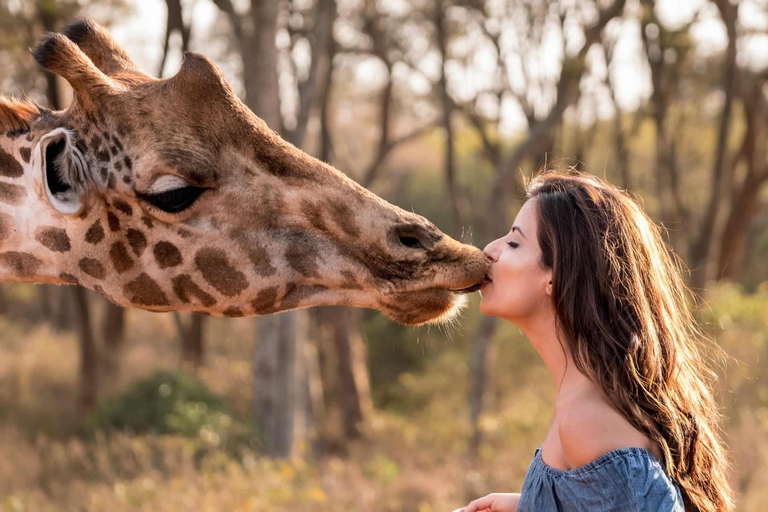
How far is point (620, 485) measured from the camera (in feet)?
5.73

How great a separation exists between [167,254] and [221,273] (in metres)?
→ 0.17

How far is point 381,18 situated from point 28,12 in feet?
17.3

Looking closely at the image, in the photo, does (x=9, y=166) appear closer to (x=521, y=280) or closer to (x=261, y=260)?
(x=261, y=260)

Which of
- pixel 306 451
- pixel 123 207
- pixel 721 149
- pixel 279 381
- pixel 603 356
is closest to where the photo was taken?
pixel 603 356

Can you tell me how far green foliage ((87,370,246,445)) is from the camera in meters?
8.93

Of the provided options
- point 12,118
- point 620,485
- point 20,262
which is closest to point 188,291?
point 20,262

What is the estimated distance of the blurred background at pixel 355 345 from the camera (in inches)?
247

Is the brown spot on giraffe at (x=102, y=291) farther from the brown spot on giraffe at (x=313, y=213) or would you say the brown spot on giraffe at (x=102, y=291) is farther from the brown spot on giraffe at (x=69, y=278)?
the brown spot on giraffe at (x=313, y=213)

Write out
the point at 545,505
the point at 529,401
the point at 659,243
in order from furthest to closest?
the point at 529,401
the point at 659,243
the point at 545,505

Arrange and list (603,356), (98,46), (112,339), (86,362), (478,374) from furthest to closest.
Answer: (112,339) → (86,362) → (478,374) → (98,46) → (603,356)


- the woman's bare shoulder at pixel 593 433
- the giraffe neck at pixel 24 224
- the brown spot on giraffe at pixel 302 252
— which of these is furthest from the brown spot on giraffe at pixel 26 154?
the woman's bare shoulder at pixel 593 433

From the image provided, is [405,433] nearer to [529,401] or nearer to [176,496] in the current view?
[529,401]

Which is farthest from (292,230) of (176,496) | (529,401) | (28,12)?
(529,401)

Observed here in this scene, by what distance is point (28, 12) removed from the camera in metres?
9.68
